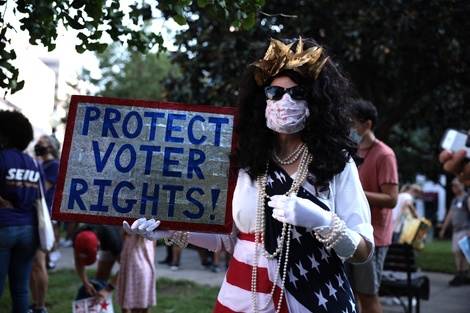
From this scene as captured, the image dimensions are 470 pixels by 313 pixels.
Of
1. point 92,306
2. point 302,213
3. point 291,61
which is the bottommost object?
point 92,306

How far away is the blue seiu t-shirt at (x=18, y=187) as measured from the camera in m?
5.03

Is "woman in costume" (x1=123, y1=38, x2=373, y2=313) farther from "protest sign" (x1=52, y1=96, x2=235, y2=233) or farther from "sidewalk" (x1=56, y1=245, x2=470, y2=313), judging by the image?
"sidewalk" (x1=56, y1=245, x2=470, y2=313)

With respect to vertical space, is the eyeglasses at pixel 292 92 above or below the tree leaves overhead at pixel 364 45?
below

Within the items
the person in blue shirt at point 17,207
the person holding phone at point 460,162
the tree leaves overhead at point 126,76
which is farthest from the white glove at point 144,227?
the tree leaves overhead at point 126,76

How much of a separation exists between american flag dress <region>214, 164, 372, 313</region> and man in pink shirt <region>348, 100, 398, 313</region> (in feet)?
7.72

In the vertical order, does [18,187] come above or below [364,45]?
below

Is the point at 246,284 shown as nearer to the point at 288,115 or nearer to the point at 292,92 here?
the point at 288,115

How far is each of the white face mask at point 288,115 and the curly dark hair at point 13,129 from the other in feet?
11.1

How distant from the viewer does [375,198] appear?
4719mm

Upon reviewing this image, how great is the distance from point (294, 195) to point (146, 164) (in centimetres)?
72

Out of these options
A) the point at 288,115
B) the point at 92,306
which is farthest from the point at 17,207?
the point at 288,115

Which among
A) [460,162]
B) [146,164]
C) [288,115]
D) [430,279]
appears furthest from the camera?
[430,279]

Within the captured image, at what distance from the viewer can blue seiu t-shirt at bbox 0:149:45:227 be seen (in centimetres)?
503

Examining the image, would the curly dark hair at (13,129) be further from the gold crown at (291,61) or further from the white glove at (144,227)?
the gold crown at (291,61)
